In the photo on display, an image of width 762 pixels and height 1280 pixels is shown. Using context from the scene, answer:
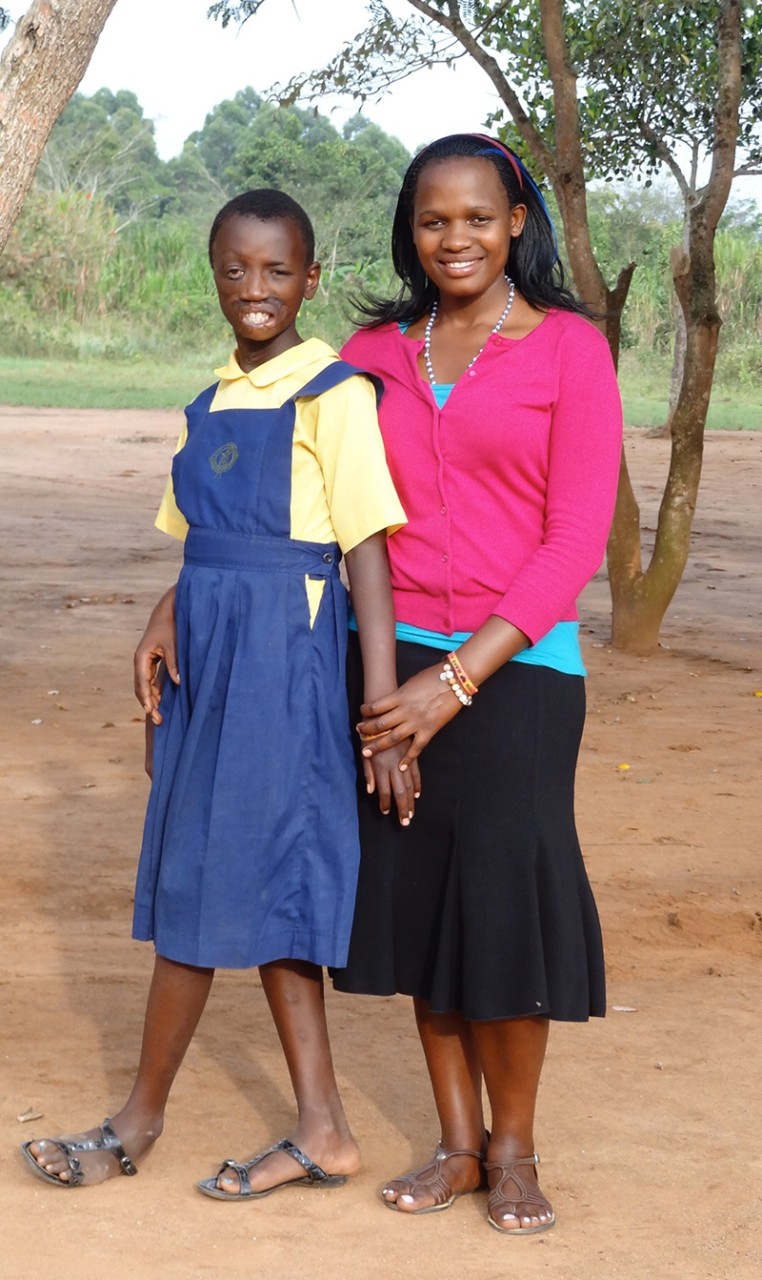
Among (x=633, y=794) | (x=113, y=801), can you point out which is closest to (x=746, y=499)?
(x=633, y=794)

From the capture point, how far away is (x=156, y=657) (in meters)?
2.38

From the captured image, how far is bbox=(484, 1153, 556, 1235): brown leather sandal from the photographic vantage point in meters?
2.29

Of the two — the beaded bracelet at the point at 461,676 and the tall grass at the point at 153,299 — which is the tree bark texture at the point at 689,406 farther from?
the tall grass at the point at 153,299

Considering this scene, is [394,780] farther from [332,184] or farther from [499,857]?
[332,184]

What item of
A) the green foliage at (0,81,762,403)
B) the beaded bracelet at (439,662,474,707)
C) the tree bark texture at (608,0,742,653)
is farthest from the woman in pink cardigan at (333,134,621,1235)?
the green foliage at (0,81,762,403)

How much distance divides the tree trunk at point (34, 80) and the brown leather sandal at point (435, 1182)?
2114mm

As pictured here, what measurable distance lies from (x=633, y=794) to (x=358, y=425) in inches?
115

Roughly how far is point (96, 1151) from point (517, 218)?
1.55 metres

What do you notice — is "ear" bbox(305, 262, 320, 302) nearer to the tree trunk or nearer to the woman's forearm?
the woman's forearm

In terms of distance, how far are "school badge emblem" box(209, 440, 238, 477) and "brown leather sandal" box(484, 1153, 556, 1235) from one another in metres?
1.12

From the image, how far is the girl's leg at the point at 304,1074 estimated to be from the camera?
2361 mm

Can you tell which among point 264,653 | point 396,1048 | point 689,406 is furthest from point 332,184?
point 264,653

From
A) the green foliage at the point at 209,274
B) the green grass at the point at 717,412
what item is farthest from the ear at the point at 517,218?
the green foliage at the point at 209,274

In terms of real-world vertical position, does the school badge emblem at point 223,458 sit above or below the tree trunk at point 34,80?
below
